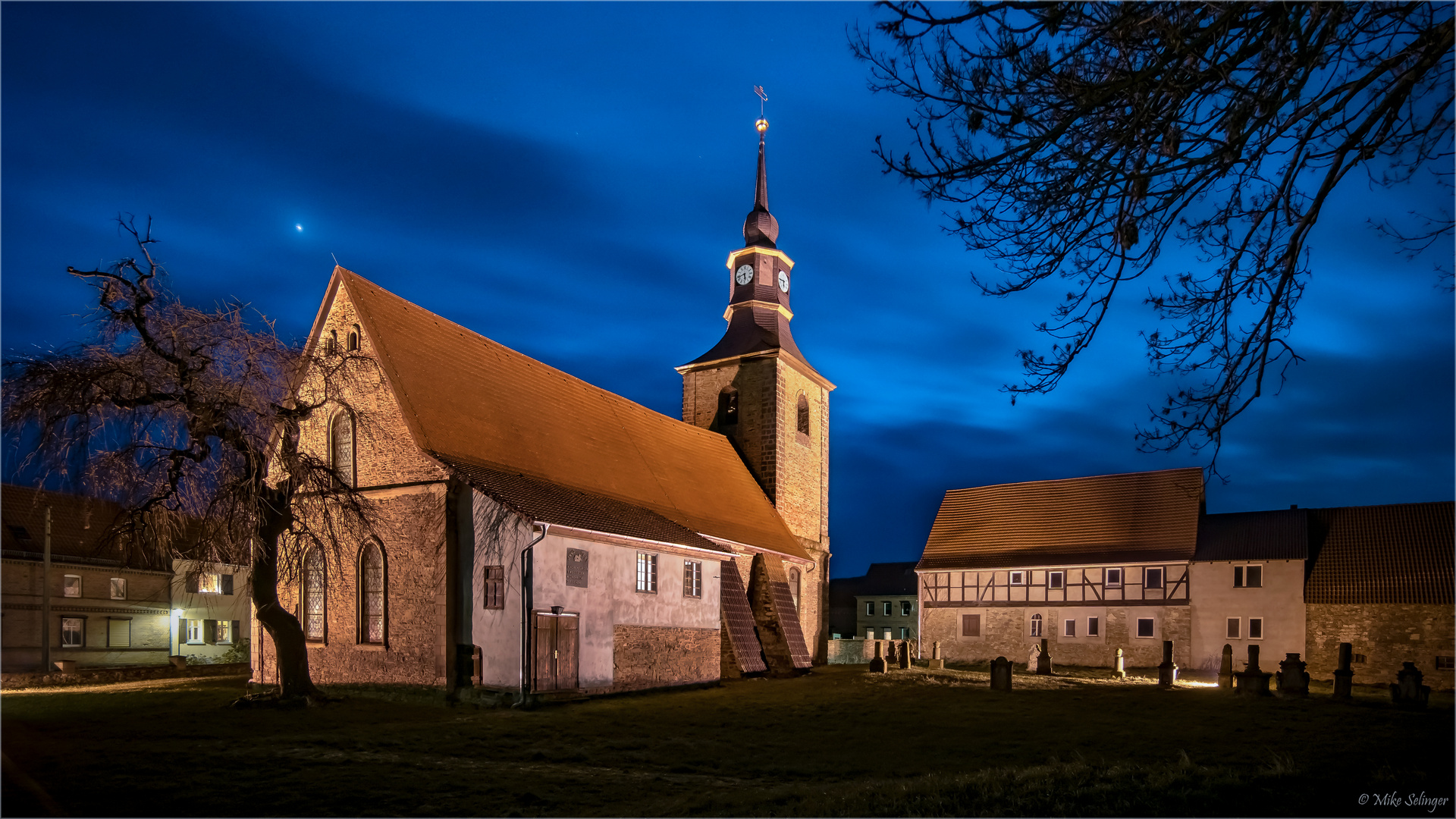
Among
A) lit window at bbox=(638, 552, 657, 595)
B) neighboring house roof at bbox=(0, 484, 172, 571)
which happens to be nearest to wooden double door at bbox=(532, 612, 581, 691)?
lit window at bbox=(638, 552, 657, 595)

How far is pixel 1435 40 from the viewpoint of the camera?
618 cm

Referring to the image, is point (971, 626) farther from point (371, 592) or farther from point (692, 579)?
point (371, 592)

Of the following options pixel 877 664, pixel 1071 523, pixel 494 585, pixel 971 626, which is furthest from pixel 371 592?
pixel 1071 523

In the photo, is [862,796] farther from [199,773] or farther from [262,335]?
[262,335]

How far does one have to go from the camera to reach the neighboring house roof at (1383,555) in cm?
2914

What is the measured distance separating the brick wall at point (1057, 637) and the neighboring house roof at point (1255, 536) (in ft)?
7.66

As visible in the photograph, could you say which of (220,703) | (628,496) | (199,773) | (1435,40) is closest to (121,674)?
(220,703)

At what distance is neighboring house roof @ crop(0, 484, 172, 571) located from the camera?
34.0m

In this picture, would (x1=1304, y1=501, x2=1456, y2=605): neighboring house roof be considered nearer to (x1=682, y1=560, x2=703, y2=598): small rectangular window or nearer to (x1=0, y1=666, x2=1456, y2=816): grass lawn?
(x1=0, y1=666, x2=1456, y2=816): grass lawn

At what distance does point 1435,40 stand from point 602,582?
17144mm

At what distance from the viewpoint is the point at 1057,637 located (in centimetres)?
3441

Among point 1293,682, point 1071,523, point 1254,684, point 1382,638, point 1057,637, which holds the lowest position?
point 1057,637

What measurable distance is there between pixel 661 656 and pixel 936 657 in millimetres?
12938

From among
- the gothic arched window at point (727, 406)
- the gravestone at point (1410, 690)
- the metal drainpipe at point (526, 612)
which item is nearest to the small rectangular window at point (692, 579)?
the metal drainpipe at point (526, 612)
